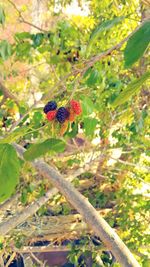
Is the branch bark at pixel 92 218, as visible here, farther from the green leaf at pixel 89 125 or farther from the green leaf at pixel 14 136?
the green leaf at pixel 14 136

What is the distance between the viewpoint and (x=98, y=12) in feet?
8.21

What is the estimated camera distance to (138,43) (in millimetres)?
431

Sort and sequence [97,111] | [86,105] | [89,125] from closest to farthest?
[86,105]
[89,125]
[97,111]

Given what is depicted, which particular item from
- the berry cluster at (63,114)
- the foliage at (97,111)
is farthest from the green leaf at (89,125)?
the berry cluster at (63,114)

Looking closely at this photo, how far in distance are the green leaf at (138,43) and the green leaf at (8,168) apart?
0.15 meters

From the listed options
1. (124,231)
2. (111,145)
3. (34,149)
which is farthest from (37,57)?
(34,149)

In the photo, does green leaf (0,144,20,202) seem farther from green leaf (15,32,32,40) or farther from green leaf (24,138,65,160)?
green leaf (15,32,32,40)

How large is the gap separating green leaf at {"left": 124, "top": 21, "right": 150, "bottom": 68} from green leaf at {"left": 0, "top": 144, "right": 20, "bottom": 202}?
15 centimetres

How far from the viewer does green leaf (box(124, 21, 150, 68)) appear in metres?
0.42

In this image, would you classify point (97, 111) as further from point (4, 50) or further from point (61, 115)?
point (61, 115)

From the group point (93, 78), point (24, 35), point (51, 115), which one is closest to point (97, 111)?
point (24, 35)

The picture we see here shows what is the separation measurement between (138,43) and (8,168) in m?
0.17

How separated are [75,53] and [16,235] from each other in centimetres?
105

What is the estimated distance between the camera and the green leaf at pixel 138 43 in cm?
42
